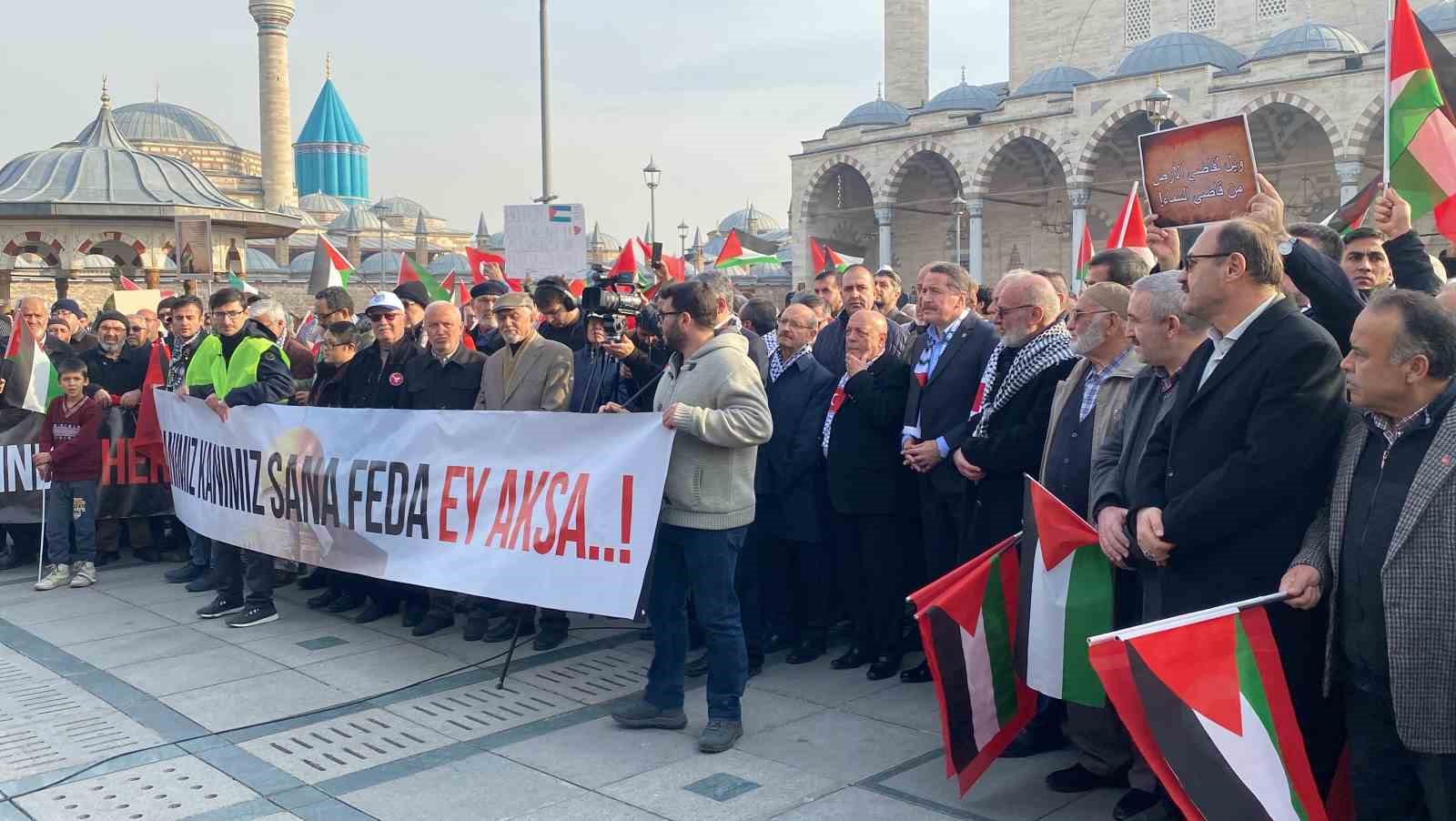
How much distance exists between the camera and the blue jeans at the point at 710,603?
4887 mm

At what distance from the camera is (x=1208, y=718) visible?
3.19 metres

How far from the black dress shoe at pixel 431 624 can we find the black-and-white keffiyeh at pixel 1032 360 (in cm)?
339

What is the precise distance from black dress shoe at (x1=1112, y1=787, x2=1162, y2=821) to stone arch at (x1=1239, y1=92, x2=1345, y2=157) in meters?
37.3

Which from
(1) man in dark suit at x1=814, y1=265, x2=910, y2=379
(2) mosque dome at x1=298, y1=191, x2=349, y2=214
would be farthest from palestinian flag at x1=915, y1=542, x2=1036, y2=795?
(2) mosque dome at x1=298, y1=191, x2=349, y2=214

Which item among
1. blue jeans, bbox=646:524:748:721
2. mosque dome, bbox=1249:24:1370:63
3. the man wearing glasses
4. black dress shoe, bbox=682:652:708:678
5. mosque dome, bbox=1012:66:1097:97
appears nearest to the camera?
blue jeans, bbox=646:524:748:721

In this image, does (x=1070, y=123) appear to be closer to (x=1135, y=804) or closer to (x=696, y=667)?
(x=696, y=667)

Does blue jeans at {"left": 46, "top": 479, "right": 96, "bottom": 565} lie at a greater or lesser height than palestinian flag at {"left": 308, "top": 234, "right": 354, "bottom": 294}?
lesser

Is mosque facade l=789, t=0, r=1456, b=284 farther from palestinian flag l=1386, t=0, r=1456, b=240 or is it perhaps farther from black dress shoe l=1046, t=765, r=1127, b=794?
black dress shoe l=1046, t=765, r=1127, b=794

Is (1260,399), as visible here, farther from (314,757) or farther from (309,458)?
(309,458)

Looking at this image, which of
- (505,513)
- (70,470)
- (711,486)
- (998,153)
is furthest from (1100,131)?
(711,486)

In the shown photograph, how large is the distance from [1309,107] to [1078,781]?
3756 cm

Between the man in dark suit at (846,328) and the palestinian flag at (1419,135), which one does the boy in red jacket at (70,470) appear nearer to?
the man in dark suit at (846,328)

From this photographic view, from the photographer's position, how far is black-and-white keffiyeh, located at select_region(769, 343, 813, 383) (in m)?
6.25

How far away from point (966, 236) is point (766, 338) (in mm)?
44415
